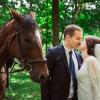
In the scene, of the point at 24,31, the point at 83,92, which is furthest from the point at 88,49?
the point at 24,31

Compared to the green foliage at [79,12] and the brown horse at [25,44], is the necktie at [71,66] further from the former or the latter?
the green foliage at [79,12]

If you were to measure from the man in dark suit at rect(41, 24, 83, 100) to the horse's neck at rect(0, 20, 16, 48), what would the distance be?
65 cm

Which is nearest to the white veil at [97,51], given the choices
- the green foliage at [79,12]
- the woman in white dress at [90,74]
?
the woman in white dress at [90,74]

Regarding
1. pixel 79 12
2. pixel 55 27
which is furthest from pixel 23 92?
pixel 79 12

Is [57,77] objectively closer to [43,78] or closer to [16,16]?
[43,78]

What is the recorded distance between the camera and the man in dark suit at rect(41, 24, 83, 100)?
16.5 ft

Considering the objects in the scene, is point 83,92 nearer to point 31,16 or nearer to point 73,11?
point 31,16

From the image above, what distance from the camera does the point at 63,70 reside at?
5.06 meters

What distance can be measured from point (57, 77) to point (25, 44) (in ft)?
2.08

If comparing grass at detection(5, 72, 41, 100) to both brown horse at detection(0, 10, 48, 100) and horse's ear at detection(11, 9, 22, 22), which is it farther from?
horse's ear at detection(11, 9, 22, 22)

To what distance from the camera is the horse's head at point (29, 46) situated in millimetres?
4965

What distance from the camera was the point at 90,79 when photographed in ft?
16.7

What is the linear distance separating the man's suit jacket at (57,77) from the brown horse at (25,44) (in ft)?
0.68

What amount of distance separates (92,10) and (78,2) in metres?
0.99
